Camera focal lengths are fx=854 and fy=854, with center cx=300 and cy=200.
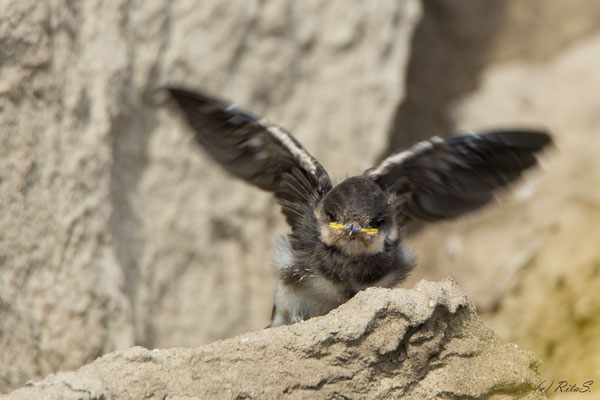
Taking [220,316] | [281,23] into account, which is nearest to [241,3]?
[281,23]

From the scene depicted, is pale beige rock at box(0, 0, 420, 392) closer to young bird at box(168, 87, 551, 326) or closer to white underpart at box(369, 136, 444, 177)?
young bird at box(168, 87, 551, 326)

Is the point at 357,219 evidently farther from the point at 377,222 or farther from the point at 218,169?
the point at 218,169

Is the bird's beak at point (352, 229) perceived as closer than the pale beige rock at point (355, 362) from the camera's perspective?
No

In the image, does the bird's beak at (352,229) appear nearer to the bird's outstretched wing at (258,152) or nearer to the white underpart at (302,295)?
the white underpart at (302,295)

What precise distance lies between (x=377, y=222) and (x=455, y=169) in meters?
0.60

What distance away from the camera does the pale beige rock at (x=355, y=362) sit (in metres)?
3.09

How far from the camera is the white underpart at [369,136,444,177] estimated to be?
14.0 ft

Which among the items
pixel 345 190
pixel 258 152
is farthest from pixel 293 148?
pixel 345 190

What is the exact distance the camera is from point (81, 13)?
4.97m

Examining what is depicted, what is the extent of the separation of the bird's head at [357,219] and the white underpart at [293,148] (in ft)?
0.70

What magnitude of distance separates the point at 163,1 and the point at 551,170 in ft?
11.9

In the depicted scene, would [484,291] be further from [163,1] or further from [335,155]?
[163,1]

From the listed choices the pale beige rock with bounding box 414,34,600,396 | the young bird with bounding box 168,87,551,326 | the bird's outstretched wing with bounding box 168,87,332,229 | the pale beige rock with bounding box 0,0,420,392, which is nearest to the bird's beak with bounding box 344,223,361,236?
the young bird with bounding box 168,87,551,326

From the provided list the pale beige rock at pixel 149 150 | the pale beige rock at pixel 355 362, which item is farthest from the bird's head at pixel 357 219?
the pale beige rock at pixel 149 150
